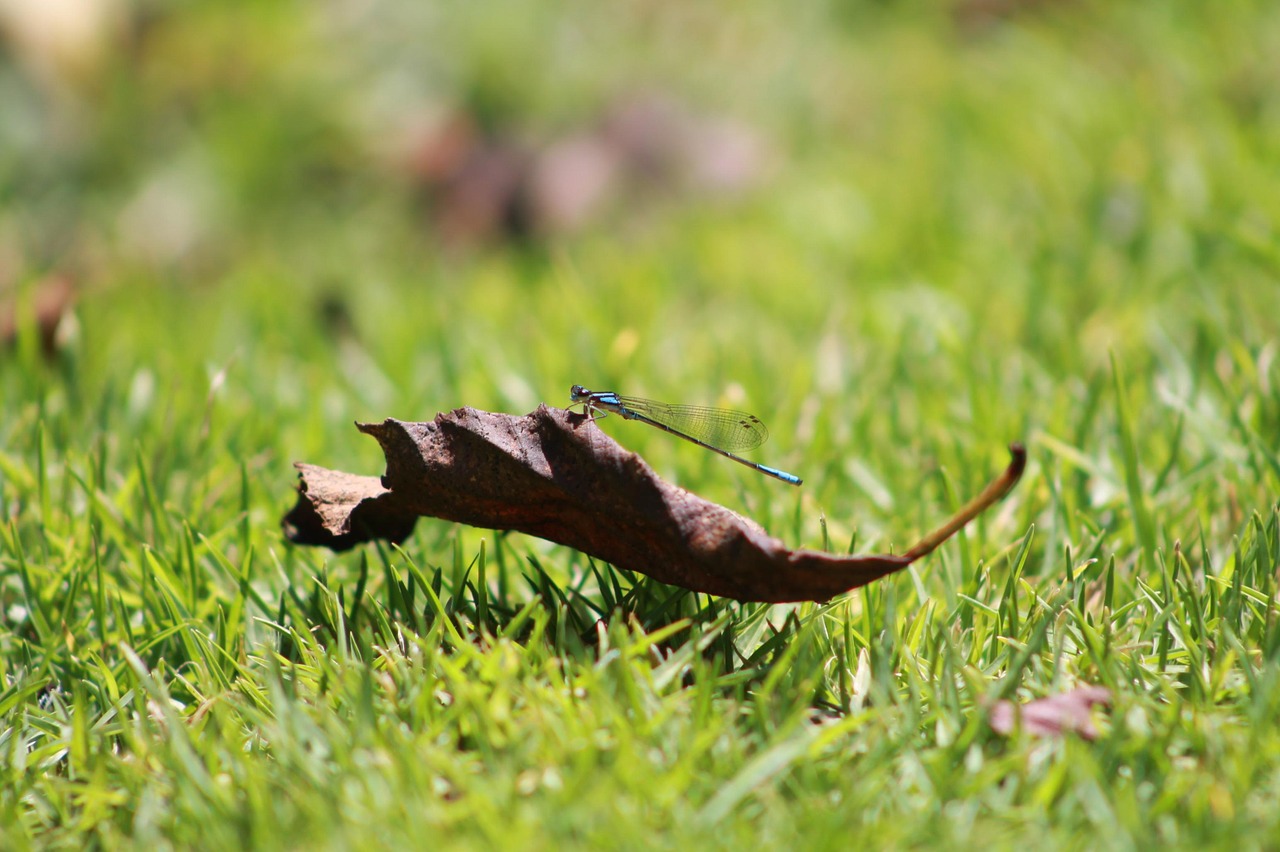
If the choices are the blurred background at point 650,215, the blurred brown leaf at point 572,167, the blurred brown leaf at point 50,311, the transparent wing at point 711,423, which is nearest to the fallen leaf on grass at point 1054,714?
the blurred background at point 650,215

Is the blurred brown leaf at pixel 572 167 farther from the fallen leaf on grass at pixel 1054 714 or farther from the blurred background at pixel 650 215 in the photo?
the fallen leaf on grass at pixel 1054 714

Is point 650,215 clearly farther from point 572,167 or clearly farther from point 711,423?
point 711,423

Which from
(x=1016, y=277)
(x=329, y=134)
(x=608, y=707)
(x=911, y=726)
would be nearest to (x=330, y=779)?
(x=608, y=707)

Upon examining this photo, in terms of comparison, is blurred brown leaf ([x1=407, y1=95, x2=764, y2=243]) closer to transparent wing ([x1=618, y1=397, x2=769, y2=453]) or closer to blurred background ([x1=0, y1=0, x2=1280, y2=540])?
blurred background ([x1=0, y1=0, x2=1280, y2=540])

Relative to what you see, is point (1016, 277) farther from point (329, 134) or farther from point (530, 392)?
point (329, 134)

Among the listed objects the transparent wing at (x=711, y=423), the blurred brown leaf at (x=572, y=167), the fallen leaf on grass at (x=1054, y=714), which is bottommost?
the fallen leaf on grass at (x=1054, y=714)

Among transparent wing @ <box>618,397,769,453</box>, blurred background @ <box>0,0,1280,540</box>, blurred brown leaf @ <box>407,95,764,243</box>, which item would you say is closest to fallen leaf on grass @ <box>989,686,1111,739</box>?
blurred background @ <box>0,0,1280,540</box>

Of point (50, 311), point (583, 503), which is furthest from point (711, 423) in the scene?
point (50, 311)
